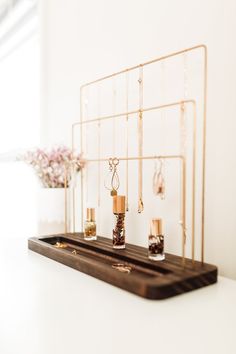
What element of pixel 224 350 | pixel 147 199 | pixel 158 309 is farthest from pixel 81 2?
pixel 224 350

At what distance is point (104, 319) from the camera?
1.97 ft

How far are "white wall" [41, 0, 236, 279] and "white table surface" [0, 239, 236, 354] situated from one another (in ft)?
0.64

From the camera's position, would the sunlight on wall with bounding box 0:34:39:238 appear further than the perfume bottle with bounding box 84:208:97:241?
Yes

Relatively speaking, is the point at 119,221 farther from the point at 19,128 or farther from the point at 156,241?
the point at 19,128

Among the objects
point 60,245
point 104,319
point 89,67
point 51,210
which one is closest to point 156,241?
point 104,319

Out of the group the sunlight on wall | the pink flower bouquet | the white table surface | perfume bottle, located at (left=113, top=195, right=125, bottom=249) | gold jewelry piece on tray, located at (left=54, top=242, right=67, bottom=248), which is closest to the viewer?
the white table surface

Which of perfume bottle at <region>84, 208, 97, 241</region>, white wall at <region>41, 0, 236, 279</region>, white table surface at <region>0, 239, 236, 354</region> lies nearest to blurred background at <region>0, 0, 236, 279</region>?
white wall at <region>41, 0, 236, 279</region>

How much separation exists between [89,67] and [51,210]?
0.56 m

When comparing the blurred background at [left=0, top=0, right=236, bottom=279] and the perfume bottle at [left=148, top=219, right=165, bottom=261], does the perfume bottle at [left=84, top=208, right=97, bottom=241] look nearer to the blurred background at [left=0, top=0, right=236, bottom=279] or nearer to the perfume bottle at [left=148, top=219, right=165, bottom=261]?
the blurred background at [left=0, top=0, right=236, bottom=279]

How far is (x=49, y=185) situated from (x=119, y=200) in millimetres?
409

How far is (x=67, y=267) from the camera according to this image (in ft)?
2.94

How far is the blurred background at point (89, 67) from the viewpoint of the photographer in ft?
2.78

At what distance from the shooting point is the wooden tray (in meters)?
0.67

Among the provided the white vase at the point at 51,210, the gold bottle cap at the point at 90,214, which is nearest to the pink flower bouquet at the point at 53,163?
the white vase at the point at 51,210
